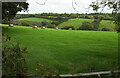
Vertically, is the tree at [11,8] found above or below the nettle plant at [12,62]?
above

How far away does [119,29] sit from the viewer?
27.1 feet

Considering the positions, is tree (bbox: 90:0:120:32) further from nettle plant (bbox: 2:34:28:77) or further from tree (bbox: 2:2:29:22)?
tree (bbox: 2:2:29:22)

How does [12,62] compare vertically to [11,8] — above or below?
below

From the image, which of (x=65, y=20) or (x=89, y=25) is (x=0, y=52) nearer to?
(x=89, y=25)

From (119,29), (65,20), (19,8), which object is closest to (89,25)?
(65,20)

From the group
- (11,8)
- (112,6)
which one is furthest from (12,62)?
(11,8)

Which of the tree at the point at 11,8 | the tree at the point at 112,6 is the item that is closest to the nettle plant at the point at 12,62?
the tree at the point at 112,6

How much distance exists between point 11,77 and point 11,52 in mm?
762

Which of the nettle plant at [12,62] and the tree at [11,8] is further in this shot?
the tree at [11,8]

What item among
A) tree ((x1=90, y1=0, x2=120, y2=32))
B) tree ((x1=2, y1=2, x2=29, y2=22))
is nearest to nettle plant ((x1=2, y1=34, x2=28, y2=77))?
tree ((x1=90, y1=0, x2=120, y2=32))

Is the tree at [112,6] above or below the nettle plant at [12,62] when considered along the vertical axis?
above

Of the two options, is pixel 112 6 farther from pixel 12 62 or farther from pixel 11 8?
pixel 11 8

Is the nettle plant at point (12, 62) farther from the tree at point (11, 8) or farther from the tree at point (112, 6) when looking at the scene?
the tree at point (11, 8)

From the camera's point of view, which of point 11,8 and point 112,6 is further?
point 11,8
